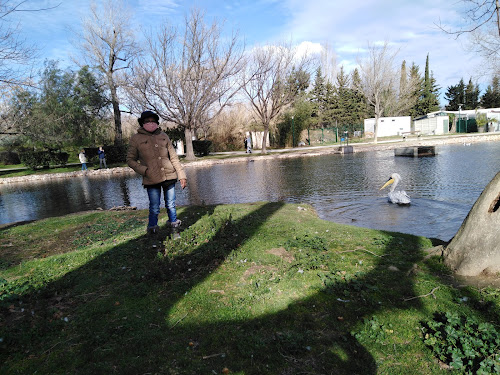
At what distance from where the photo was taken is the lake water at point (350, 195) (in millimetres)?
8062

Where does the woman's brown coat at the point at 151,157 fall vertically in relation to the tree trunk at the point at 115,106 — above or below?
below

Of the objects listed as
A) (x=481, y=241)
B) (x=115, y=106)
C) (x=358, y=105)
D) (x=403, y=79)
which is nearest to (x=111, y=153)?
(x=115, y=106)

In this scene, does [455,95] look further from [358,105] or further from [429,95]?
[358,105]

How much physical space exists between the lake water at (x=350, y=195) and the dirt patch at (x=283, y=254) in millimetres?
3565

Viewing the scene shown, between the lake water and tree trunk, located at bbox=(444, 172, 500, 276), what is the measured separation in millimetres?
2904

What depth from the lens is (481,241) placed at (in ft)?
11.8

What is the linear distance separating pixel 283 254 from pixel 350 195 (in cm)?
701

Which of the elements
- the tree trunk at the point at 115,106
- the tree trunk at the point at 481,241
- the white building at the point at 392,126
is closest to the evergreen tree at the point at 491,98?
the white building at the point at 392,126

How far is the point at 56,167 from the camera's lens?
30641 millimetres

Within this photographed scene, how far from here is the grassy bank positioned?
2.57 metres

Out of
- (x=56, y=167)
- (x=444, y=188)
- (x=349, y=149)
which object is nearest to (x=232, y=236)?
(x=444, y=188)

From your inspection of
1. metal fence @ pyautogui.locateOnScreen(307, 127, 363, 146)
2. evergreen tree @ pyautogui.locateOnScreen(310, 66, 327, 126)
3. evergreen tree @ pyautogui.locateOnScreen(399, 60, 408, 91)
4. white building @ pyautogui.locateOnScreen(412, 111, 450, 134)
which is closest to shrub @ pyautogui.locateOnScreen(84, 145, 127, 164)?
metal fence @ pyautogui.locateOnScreen(307, 127, 363, 146)

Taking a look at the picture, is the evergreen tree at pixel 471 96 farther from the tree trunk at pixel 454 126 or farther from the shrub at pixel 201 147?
the shrub at pixel 201 147

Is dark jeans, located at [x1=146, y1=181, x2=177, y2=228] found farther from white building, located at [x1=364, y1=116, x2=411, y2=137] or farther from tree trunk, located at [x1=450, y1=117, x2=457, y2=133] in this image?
tree trunk, located at [x1=450, y1=117, x2=457, y2=133]
